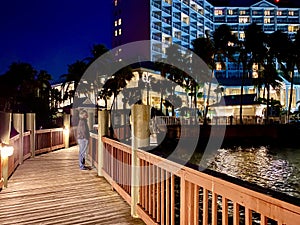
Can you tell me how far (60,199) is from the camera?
6.20 metres

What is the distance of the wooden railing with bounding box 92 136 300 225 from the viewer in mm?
2150

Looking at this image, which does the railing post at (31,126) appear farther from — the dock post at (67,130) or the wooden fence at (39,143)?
the dock post at (67,130)

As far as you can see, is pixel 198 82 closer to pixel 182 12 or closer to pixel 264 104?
pixel 264 104

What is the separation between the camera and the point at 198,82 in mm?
50219

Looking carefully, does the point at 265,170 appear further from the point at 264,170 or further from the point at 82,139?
the point at 82,139

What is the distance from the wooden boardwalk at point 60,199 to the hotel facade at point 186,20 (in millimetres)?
66815

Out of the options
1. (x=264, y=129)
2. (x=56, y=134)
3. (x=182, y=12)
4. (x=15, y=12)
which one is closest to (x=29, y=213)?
(x=56, y=134)

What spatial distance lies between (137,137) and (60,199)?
2.21 m

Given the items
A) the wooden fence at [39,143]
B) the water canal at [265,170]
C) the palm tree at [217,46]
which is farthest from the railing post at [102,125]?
the palm tree at [217,46]

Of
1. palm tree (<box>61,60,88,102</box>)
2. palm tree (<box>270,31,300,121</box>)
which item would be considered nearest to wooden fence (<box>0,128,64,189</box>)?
palm tree (<box>61,60,88,102</box>)

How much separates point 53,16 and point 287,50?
282 feet

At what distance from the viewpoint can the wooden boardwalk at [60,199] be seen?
504 cm

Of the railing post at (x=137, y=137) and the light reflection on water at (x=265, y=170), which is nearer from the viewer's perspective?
the railing post at (x=137, y=137)

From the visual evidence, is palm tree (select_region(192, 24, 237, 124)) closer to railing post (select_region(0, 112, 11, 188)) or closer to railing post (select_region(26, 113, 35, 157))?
railing post (select_region(26, 113, 35, 157))
